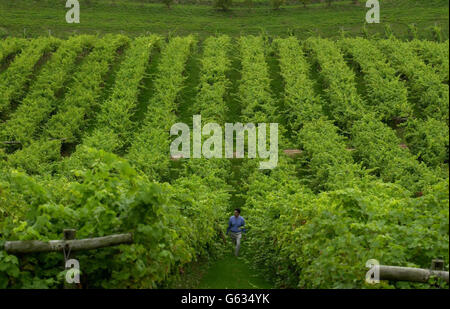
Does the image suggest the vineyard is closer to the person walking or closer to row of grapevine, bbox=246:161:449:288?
row of grapevine, bbox=246:161:449:288

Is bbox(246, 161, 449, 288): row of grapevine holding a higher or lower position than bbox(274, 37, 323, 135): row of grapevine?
lower

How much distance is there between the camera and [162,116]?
26.0 meters

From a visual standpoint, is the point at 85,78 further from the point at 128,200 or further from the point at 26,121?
the point at 128,200

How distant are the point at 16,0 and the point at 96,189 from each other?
44.7 metres

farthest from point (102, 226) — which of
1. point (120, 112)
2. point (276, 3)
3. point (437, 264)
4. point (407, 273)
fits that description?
point (276, 3)

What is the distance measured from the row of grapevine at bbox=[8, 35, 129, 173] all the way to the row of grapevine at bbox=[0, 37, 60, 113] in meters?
2.49

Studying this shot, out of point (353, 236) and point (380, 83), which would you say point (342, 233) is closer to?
point (353, 236)

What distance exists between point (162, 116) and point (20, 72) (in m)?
10.0

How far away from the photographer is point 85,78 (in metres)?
31.1

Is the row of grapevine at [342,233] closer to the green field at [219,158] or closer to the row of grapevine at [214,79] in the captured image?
the green field at [219,158]

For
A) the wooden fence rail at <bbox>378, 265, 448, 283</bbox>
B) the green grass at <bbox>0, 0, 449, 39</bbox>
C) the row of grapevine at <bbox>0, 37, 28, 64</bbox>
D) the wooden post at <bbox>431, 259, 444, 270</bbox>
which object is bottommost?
the wooden fence rail at <bbox>378, 265, 448, 283</bbox>

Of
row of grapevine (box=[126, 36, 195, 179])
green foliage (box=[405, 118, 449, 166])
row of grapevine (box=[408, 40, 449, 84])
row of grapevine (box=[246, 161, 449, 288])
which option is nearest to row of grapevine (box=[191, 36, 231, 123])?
row of grapevine (box=[126, 36, 195, 179])

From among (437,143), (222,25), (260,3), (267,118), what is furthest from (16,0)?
(437,143)

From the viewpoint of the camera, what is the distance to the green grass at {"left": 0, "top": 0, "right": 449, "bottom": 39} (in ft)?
140
